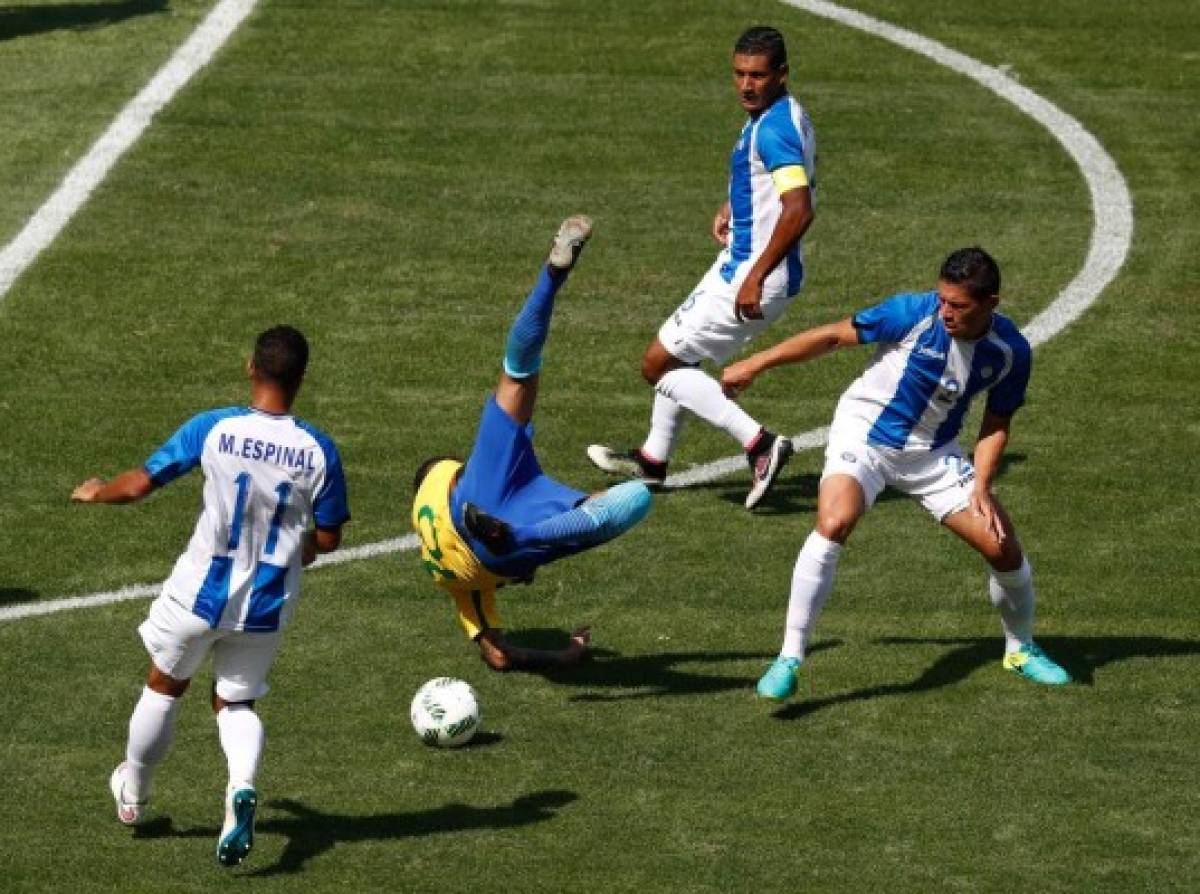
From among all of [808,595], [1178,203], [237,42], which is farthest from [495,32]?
[808,595]

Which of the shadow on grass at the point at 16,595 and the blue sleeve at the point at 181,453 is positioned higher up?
the blue sleeve at the point at 181,453

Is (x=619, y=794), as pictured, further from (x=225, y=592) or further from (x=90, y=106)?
(x=90, y=106)

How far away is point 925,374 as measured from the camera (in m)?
13.5

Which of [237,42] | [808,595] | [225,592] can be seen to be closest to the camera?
[225,592]

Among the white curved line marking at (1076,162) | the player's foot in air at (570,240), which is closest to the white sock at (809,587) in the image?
the player's foot in air at (570,240)

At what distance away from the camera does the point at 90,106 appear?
22797 millimetres

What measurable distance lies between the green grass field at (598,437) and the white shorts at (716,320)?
0.88 m

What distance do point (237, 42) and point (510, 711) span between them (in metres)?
12.1

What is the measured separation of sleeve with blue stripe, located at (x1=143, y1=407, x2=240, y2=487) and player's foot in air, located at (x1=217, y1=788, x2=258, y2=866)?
136cm

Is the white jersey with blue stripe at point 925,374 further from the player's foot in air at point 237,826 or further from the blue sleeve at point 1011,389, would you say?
the player's foot in air at point 237,826

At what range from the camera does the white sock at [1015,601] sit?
13.6m

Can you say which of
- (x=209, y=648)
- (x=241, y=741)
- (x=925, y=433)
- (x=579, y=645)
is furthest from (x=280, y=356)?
(x=925, y=433)

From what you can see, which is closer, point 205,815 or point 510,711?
point 205,815

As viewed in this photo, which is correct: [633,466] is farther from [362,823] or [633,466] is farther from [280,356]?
[280,356]
